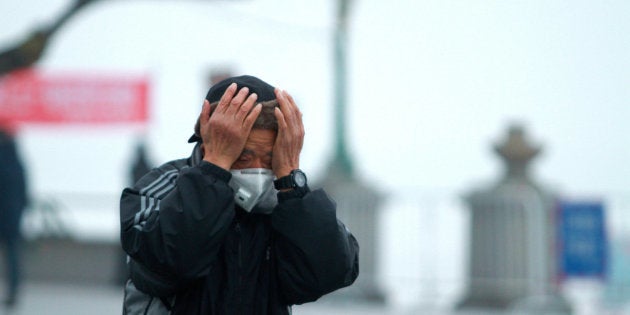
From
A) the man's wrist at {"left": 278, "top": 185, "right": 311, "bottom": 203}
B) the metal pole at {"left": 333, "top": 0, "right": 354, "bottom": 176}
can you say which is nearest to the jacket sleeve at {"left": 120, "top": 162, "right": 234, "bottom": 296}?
the man's wrist at {"left": 278, "top": 185, "right": 311, "bottom": 203}

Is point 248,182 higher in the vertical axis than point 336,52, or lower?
lower

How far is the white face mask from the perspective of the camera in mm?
2014

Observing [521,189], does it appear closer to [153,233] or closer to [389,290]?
[389,290]

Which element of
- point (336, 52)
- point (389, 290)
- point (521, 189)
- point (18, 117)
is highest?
point (336, 52)

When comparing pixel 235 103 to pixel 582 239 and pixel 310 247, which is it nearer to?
pixel 310 247

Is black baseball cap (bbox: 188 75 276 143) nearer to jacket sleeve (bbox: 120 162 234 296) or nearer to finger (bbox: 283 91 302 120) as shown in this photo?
finger (bbox: 283 91 302 120)

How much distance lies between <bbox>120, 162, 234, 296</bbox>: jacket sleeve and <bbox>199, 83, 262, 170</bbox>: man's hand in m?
0.03

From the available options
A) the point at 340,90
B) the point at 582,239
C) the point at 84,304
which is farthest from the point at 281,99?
the point at 340,90

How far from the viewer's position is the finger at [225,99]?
2.02 meters

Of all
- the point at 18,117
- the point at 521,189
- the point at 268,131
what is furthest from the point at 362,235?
the point at 268,131

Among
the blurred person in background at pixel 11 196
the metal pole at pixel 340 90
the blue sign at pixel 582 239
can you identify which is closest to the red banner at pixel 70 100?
the metal pole at pixel 340 90

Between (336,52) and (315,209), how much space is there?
10948 millimetres

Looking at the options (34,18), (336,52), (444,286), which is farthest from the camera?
(34,18)

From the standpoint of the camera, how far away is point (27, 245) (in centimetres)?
1191
